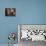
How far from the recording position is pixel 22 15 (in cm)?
332

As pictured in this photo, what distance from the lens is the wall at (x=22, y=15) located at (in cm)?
329

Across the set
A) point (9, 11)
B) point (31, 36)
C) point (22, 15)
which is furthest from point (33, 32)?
point (9, 11)

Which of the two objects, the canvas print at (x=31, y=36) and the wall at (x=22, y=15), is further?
the wall at (x=22, y=15)

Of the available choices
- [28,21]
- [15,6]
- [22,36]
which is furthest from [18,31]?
[15,6]

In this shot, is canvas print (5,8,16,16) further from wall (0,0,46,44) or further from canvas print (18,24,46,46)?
canvas print (18,24,46,46)

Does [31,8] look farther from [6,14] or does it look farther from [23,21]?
[6,14]

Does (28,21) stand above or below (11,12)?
below

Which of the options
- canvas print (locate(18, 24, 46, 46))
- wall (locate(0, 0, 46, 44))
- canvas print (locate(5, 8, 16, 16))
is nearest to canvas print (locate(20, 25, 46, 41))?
canvas print (locate(18, 24, 46, 46))

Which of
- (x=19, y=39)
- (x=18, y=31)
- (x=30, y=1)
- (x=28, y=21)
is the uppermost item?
(x=30, y=1)

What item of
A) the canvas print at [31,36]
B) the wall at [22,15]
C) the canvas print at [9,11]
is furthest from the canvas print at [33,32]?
the canvas print at [9,11]

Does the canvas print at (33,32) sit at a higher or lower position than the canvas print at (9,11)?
lower

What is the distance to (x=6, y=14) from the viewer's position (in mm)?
3275

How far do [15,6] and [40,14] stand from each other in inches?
27.6

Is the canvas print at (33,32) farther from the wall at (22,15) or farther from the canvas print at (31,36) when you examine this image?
the wall at (22,15)
